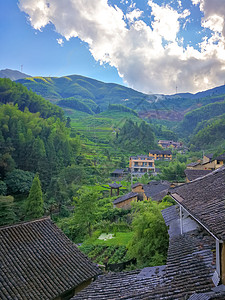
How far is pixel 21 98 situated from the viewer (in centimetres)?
7112

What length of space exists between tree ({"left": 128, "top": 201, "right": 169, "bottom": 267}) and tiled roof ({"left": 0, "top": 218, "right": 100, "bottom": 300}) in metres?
2.13

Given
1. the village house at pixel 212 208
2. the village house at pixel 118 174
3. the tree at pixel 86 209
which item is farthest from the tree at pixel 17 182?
the village house at pixel 212 208

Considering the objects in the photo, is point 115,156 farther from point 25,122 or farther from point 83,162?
point 25,122

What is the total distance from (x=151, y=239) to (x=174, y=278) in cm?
538

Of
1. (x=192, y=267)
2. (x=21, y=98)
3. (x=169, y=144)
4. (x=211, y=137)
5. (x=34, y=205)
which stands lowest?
(x=34, y=205)

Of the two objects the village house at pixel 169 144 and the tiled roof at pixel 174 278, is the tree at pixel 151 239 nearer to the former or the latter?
the tiled roof at pixel 174 278

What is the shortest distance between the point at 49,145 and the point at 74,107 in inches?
3818

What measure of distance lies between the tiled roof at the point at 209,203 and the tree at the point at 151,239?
3252mm

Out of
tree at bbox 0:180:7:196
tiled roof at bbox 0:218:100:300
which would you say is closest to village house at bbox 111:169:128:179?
tree at bbox 0:180:7:196

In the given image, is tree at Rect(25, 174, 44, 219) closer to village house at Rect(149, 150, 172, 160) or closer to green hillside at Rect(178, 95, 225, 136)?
village house at Rect(149, 150, 172, 160)

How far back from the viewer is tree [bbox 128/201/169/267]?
8859 millimetres

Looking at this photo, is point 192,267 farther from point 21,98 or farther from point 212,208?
point 21,98

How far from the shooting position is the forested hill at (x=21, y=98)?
69.2 m

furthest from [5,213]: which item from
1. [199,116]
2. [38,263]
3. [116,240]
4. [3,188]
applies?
[199,116]
